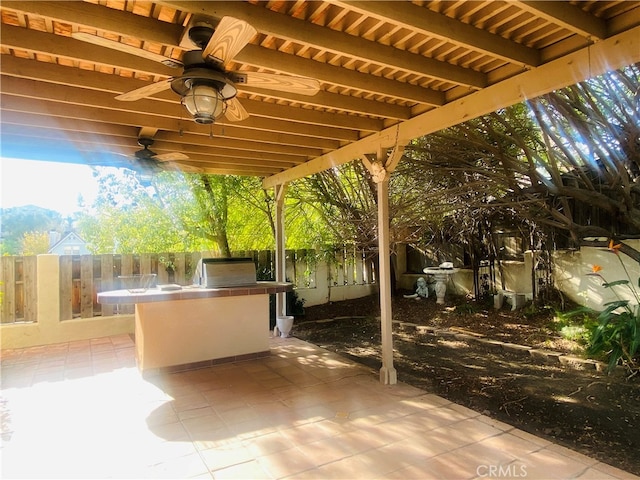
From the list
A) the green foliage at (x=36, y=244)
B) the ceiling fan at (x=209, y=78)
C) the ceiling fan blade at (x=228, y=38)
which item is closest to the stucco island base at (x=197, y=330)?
the ceiling fan at (x=209, y=78)

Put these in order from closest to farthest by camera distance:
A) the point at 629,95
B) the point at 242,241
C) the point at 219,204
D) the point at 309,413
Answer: the point at 309,413
the point at 629,95
the point at 219,204
the point at 242,241

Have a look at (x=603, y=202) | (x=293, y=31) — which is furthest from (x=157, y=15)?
(x=603, y=202)

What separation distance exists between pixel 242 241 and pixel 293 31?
646cm

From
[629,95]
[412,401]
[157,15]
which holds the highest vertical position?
[629,95]

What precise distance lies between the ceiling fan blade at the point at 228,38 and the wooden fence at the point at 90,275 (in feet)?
15.0

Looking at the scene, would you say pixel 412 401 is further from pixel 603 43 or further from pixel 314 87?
pixel 603 43

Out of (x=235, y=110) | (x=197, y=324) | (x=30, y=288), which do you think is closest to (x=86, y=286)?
(x=30, y=288)

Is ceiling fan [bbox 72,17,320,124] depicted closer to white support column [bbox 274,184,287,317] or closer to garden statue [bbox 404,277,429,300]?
white support column [bbox 274,184,287,317]

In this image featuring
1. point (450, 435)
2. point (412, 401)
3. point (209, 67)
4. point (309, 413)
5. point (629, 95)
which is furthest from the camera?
point (629, 95)

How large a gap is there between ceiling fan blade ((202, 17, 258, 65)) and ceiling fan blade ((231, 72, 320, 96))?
0.18m

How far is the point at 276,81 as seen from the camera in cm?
221

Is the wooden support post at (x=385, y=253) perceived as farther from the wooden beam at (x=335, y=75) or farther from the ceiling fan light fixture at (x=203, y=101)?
the ceiling fan light fixture at (x=203, y=101)

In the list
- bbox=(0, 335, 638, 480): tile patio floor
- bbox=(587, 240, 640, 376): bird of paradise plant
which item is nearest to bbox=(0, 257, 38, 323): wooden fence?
bbox=(0, 335, 638, 480): tile patio floor

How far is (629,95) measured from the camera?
4527 millimetres
